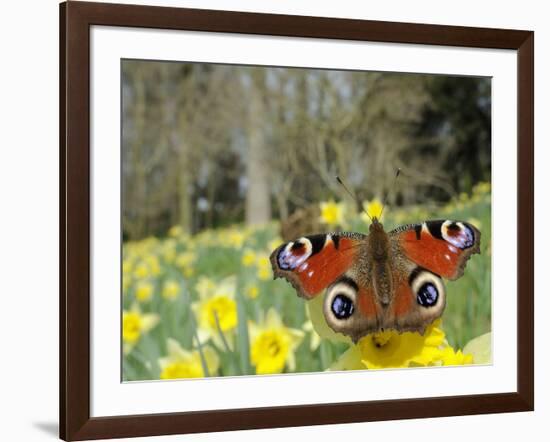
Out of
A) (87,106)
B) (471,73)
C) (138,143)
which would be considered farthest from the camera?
(471,73)

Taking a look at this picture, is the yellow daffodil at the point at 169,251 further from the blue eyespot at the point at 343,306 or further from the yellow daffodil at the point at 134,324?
the blue eyespot at the point at 343,306

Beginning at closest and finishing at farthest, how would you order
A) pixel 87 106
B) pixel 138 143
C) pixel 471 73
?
pixel 87 106, pixel 138 143, pixel 471 73

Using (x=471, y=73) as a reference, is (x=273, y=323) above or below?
below

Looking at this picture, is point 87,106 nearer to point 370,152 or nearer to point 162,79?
point 162,79

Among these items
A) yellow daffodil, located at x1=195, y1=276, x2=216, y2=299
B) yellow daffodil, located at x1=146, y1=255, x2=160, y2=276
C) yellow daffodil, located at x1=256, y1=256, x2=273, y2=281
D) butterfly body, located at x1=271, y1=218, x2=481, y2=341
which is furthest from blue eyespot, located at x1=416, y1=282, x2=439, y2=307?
yellow daffodil, located at x1=146, y1=255, x2=160, y2=276

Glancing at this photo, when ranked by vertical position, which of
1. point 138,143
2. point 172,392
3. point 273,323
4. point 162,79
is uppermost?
point 162,79

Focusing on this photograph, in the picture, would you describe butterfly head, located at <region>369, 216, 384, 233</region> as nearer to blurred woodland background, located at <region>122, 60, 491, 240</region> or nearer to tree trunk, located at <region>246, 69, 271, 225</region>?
blurred woodland background, located at <region>122, 60, 491, 240</region>

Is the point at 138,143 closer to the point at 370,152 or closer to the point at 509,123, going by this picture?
the point at 370,152

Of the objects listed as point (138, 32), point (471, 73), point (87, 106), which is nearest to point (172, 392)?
point (87, 106)

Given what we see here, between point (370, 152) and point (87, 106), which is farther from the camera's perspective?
point (370, 152)
